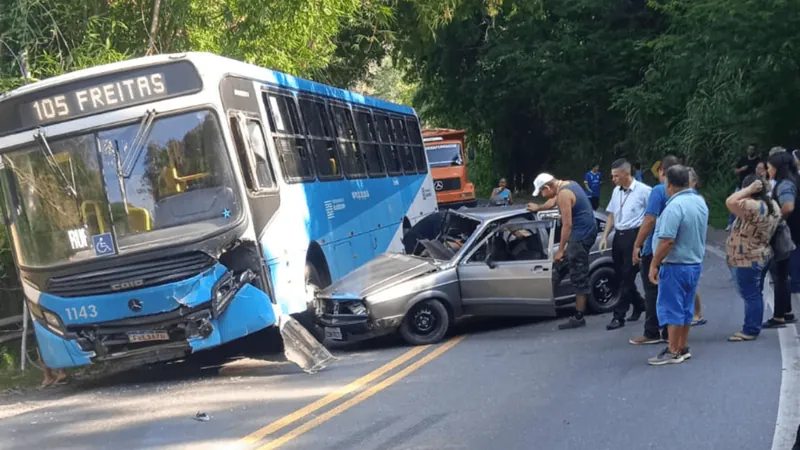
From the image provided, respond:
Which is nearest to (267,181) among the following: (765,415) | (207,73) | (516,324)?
(207,73)

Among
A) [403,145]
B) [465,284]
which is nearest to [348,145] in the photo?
[403,145]

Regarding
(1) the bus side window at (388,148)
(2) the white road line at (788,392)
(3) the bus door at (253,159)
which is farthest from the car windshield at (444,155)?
(2) the white road line at (788,392)

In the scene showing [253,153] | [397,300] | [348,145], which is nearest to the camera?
[253,153]

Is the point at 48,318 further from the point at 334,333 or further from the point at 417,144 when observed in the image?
the point at 417,144

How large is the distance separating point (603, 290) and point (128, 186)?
19.3 feet

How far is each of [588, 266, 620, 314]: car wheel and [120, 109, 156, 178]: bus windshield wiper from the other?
5.54 metres

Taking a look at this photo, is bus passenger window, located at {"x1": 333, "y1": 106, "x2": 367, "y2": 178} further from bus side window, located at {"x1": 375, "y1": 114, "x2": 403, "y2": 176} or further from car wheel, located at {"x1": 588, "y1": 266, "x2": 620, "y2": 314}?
car wheel, located at {"x1": 588, "y1": 266, "x2": 620, "y2": 314}

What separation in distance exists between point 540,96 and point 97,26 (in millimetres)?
25500

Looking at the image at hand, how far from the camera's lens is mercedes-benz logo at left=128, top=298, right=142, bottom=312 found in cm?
1021

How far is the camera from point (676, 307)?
9.23 m

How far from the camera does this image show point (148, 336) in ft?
33.8

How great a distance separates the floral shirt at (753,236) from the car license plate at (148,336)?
5.62 meters

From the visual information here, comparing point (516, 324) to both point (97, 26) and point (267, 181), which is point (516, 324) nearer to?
point (267, 181)

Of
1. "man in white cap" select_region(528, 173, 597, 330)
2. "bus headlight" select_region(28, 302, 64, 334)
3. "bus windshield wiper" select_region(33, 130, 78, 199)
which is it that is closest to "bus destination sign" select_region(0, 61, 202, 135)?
"bus windshield wiper" select_region(33, 130, 78, 199)
